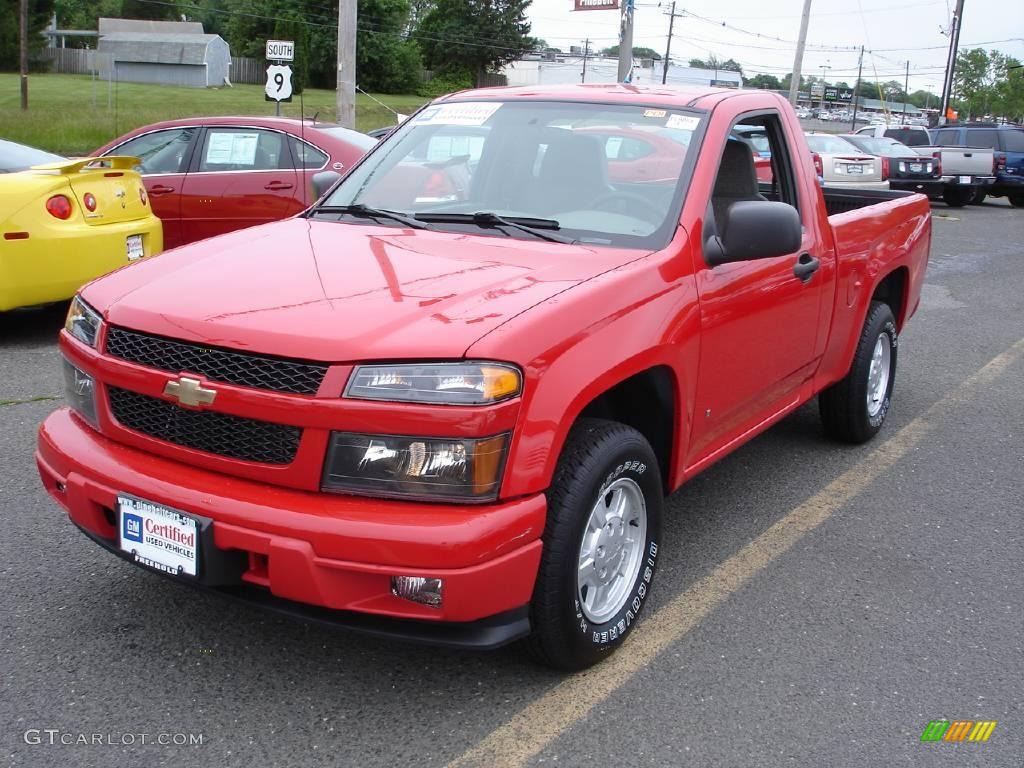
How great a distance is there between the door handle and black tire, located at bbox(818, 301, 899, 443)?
1035mm

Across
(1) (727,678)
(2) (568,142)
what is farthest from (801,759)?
(2) (568,142)

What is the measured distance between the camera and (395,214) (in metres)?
3.96

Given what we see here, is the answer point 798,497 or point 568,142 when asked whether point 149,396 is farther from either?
point 798,497

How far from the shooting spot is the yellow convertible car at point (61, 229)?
6391 mm

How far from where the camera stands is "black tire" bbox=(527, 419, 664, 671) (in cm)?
286

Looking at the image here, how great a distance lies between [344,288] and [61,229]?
426 cm

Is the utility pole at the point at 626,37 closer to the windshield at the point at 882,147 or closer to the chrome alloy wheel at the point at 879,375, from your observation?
the windshield at the point at 882,147

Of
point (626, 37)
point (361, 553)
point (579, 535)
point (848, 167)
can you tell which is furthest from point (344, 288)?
point (626, 37)

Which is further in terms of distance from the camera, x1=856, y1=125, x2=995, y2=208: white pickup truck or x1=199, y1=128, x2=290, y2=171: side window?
x1=856, y1=125, x2=995, y2=208: white pickup truck

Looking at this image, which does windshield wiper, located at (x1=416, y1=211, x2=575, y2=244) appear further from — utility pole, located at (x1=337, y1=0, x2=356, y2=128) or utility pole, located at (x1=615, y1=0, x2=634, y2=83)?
utility pole, located at (x1=615, y1=0, x2=634, y2=83)

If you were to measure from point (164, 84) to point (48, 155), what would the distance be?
247 feet

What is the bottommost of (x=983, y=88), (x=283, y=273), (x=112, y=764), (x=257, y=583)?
(x=112, y=764)

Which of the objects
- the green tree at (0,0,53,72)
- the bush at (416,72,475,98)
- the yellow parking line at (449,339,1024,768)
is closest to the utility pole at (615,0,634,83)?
the yellow parking line at (449,339,1024,768)

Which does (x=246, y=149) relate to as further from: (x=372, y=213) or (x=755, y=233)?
(x=755, y=233)
